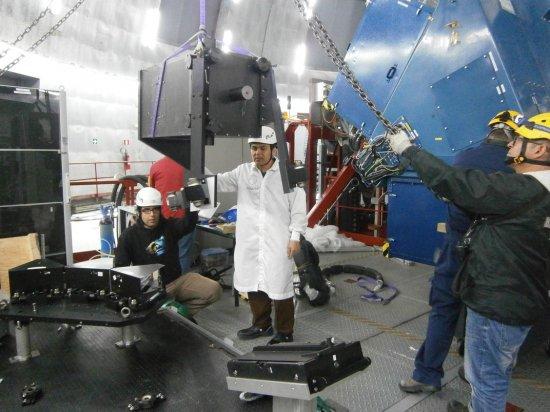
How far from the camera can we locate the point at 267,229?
10.2ft

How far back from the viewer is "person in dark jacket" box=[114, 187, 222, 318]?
3.13 metres

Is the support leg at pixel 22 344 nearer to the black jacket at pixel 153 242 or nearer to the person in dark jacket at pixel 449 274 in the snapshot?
the black jacket at pixel 153 242

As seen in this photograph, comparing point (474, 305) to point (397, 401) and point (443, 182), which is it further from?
point (397, 401)

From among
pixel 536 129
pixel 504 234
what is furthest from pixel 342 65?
pixel 504 234

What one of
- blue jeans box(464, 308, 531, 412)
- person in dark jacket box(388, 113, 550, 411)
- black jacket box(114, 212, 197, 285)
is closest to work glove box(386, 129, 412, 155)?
person in dark jacket box(388, 113, 550, 411)

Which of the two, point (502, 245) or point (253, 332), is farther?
point (253, 332)

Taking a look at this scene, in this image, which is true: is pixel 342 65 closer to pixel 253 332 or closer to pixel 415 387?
pixel 415 387

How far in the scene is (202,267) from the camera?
5.00 meters

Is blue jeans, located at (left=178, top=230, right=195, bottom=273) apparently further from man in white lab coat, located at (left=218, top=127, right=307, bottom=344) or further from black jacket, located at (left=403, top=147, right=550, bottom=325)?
black jacket, located at (left=403, top=147, right=550, bottom=325)

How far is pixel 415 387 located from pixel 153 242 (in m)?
2.15

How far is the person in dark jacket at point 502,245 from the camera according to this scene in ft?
5.23

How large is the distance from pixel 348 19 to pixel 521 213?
15.2 meters

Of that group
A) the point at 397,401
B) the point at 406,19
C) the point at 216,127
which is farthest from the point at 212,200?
the point at 406,19

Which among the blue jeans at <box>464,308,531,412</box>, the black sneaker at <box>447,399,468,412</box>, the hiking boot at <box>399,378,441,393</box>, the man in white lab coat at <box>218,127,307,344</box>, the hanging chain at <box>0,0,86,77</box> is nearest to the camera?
the blue jeans at <box>464,308,531,412</box>
